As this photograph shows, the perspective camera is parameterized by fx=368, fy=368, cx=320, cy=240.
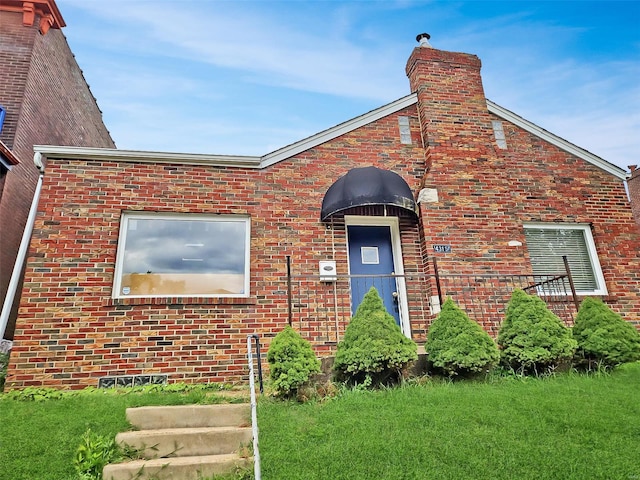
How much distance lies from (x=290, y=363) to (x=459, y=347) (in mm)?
2209

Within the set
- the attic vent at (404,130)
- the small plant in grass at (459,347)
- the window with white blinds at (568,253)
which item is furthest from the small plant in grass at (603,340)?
the attic vent at (404,130)

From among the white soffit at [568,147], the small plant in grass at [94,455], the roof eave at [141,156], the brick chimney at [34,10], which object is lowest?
the small plant in grass at [94,455]

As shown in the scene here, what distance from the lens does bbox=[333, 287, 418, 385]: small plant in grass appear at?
450 cm

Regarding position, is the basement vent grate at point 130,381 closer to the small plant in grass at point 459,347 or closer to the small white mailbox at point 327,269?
the small white mailbox at point 327,269

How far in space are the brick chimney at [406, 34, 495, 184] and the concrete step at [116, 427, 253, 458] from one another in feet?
17.9

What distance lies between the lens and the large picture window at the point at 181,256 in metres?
5.77

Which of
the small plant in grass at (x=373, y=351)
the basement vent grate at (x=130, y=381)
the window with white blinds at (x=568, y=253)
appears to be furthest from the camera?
the window with white blinds at (x=568, y=253)

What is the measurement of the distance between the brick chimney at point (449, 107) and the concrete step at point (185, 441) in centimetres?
544

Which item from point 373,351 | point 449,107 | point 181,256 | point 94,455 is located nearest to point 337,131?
point 449,107

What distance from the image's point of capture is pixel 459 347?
15.6 feet

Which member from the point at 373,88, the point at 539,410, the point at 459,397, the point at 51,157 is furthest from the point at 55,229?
the point at 373,88

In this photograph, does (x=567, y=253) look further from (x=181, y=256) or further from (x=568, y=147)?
(x=181, y=256)

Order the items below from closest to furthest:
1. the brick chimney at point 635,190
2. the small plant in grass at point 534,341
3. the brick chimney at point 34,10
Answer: the small plant in grass at point 534,341, the brick chimney at point 34,10, the brick chimney at point 635,190

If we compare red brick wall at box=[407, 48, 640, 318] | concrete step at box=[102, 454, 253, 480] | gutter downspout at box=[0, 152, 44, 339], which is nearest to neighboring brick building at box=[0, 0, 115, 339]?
gutter downspout at box=[0, 152, 44, 339]
